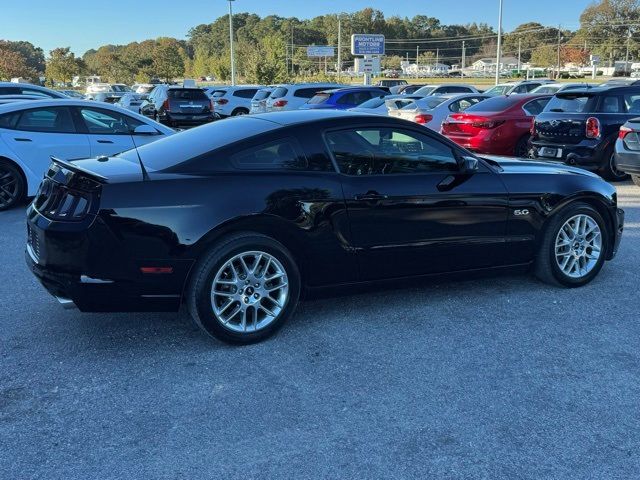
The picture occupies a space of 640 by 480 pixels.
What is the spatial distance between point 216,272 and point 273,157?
0.88 metres

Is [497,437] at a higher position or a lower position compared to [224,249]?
lower

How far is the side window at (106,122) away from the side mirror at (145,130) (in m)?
0.08

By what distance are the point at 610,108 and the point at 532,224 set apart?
261 inches

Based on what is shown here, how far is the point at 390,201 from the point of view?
432cm

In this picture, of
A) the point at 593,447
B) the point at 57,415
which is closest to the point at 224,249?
the point at 57,415

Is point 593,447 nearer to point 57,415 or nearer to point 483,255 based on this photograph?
point 483,255

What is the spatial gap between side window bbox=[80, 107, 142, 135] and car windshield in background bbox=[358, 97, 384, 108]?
998 centimetres

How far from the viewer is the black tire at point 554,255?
16.3ft

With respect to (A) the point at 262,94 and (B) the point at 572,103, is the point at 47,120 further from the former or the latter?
(A) the point at 262,94

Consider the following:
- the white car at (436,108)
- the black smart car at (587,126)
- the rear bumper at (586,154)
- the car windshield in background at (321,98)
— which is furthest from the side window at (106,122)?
the car windshield in background at (321,98)

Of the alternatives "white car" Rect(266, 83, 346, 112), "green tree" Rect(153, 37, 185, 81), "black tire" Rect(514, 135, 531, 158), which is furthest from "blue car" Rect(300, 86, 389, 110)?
"green tree" Rect(153, 37, 185, 81)

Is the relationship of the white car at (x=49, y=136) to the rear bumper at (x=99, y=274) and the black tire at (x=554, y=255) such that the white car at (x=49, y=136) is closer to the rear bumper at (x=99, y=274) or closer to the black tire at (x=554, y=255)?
the rear bumper at (x=99, y=274)

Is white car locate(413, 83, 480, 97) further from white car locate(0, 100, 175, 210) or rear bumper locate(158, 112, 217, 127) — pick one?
white car locate(0, 100, 175, 210)

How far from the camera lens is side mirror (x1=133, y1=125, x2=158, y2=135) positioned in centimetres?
920
